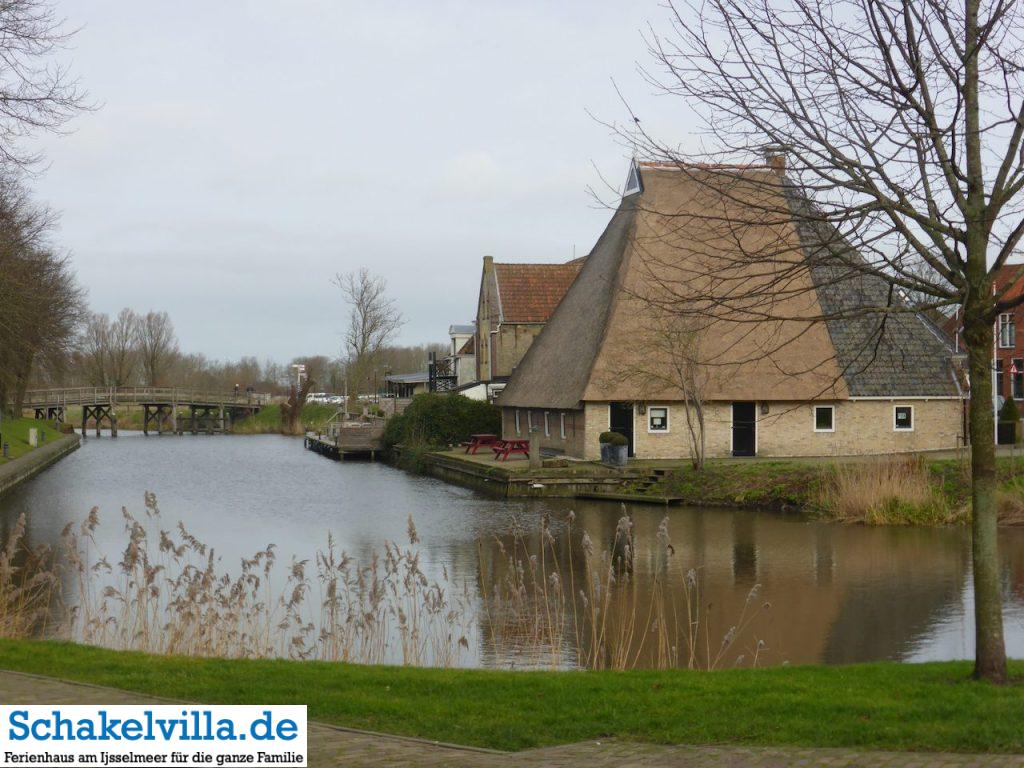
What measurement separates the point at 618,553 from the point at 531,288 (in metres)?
28.1

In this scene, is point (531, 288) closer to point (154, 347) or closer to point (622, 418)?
→ point (622, 418)

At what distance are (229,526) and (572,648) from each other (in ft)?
42.8

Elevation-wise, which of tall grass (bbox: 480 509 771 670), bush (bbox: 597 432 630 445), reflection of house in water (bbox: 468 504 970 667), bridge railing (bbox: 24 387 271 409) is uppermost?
bridge railing (bbox: 24 387 271 409)

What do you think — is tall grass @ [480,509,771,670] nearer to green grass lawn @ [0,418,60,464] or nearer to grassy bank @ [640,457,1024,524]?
grassy bank @ [640,457,1024,524]

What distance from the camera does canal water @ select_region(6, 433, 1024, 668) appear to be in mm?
11516

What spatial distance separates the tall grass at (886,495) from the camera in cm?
2202

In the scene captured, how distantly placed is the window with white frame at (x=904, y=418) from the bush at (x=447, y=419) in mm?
16112

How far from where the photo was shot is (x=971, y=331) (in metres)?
7.26

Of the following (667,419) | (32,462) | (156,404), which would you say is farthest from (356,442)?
(156,404)

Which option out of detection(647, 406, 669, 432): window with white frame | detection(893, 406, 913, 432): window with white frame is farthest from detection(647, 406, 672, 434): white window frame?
detection(893, 406, 913, 432): window with white frame

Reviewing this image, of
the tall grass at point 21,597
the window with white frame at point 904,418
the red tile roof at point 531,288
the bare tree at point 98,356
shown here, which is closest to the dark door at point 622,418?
the window with white frame at point 904,418

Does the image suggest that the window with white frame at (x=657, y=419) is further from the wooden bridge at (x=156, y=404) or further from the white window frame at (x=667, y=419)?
the wooden bridge at (x=156, y=404)

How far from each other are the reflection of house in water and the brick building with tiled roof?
21.2m

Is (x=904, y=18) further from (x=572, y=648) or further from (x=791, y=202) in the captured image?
(x=572, y=648)
